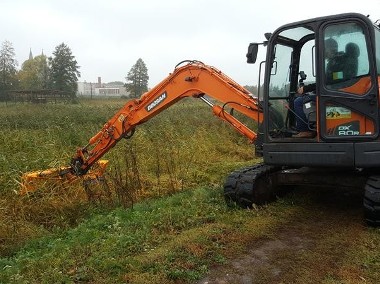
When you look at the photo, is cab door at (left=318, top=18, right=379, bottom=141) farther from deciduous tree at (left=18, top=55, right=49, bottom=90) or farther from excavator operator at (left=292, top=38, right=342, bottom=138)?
deciduous tree at (left=18, top=55, right=49, bottom=90)

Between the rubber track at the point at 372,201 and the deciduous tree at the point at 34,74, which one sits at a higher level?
the deciduous tree at the point at 34,74

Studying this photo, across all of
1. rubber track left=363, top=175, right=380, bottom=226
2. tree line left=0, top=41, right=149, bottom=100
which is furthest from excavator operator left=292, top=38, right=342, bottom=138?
tree line left=0, top=41, right=149, bottom=100

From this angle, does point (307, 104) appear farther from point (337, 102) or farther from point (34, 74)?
point (34, 74)

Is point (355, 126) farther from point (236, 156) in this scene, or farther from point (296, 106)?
point (236, 156)

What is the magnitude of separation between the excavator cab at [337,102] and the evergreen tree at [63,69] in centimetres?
3725

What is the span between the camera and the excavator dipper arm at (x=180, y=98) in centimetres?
677

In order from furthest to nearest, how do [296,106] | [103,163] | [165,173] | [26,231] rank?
[165,173] → [103,163] → [26,231] → [296,106]

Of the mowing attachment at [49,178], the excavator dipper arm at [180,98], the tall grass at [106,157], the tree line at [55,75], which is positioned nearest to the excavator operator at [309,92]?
the excavator dipper arm at [180,98]

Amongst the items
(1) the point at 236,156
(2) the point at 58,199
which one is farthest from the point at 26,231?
(1) the point at 236,156

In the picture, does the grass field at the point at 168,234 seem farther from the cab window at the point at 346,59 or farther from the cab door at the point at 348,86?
the cab window at the point at 346,59

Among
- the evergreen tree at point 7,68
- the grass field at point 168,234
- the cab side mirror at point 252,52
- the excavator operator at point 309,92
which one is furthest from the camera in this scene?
the evergreen tree at point 7,68

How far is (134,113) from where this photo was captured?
7.73m

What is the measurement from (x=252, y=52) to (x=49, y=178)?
177 inches

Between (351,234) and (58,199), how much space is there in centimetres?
499
